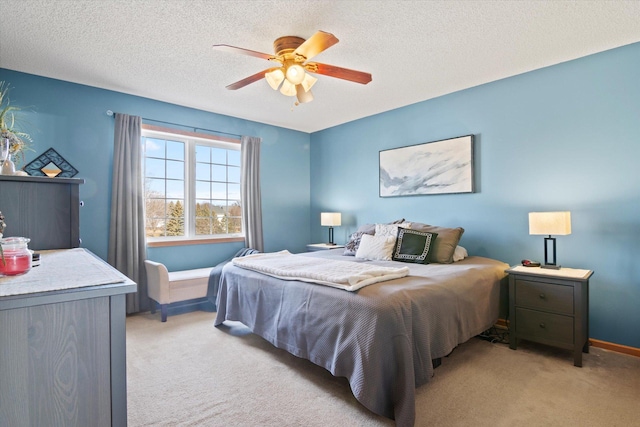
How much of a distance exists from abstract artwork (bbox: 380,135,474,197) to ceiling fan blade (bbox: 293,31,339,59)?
2.16 metres

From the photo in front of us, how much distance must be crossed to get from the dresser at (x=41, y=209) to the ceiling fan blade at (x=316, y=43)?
5.66 feet

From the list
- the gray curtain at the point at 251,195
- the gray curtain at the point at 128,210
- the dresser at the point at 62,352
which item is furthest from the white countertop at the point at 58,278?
the gray curtain at the point at 251,195

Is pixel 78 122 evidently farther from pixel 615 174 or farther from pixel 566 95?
pixel 615 174

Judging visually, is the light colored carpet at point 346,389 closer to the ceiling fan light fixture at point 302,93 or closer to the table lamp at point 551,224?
the table lamp at point 551,224

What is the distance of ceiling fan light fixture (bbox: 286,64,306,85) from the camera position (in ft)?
8.17

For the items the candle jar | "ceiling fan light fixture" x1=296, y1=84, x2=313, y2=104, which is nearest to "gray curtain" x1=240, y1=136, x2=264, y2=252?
"ceiling fan light fixture" x1=296, y1=84, x2=313, y2=104

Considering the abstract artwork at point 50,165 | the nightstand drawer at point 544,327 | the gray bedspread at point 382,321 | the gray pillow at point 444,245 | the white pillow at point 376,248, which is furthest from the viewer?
the white pillow at point 376,248

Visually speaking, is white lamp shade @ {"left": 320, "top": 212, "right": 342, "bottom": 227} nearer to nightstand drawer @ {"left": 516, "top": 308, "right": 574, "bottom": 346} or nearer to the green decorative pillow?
the green decorative pillow

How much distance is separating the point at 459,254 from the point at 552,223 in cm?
89

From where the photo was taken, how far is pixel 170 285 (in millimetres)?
3609

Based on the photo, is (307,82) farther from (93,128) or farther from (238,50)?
(93,128)

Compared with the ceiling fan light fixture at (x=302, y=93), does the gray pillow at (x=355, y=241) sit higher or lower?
lower

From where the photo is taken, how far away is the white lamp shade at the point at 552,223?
2678mm

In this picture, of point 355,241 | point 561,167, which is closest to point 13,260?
point 355,241
